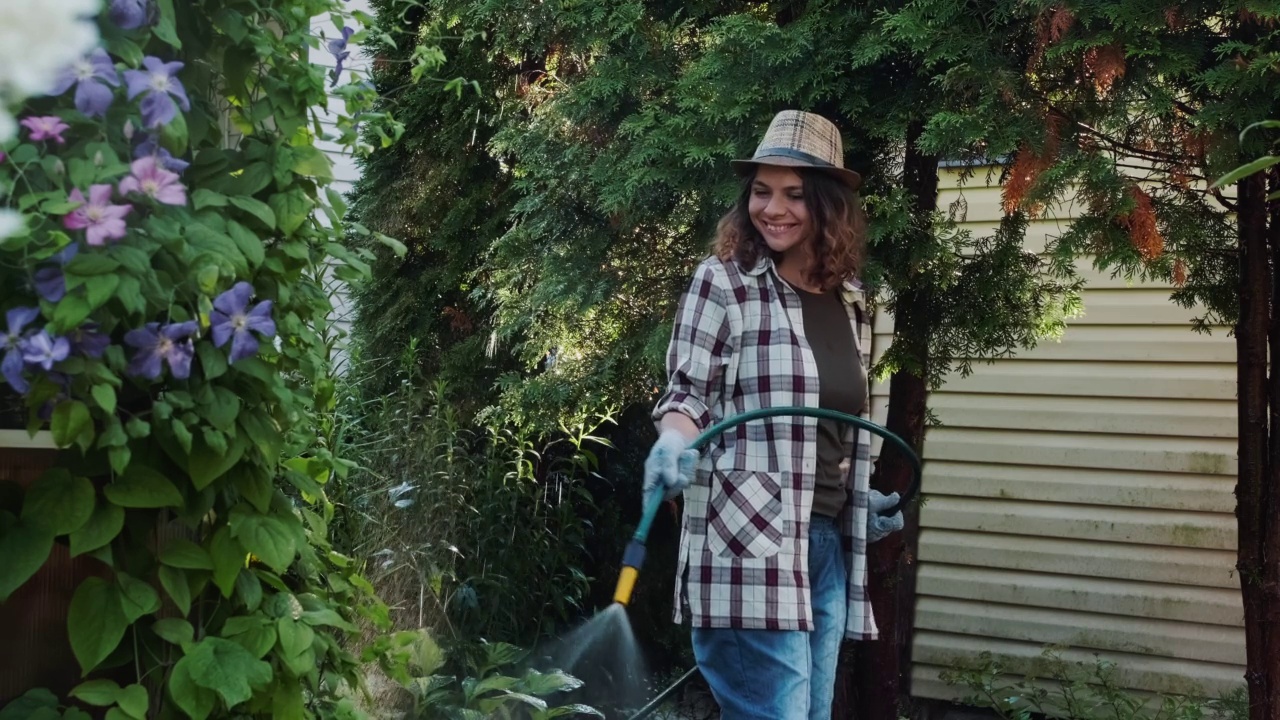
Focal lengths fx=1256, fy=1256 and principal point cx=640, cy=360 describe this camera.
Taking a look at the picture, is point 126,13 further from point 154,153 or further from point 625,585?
point 625,585

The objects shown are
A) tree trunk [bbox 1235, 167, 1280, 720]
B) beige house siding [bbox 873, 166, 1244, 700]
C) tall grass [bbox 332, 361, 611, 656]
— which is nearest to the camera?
tree trunk [bbox 1235, 167, 1280, 720]

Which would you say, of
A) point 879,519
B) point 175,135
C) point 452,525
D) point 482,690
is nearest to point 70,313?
point 175,135

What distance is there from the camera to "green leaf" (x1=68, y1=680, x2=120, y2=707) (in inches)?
69.2

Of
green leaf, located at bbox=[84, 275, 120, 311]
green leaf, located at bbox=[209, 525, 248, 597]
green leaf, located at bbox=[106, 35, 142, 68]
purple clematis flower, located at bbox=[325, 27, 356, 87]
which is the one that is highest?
purple clematis flower, located at bbox=[325, 27, 356, 87]

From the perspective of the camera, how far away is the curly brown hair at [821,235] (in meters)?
2.71

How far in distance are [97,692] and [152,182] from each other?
2.38ft

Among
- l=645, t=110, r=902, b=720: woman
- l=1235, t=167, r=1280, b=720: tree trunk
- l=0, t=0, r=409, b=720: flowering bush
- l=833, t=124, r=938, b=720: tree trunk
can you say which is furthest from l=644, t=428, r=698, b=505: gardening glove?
l=1235, t=167, r=1280, b=720: tree trunk

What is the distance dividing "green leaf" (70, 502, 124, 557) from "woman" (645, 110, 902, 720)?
37.9 inches

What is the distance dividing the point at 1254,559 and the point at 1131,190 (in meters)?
1.09

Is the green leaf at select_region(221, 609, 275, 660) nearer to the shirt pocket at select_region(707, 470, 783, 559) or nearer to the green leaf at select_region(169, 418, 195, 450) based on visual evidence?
the green leaf at select_region(169, 418, 195, 450)

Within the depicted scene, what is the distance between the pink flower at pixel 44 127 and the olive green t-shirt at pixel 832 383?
1.56 m

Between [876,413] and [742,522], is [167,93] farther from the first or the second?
[876,413]

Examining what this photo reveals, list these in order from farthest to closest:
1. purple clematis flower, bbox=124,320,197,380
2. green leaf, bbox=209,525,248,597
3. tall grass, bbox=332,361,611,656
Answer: tall grass, bbox=332,361,611,656 < green leaf, bbox=209,525,248,597 < purple clematis flower, bbox=124,320,197,380

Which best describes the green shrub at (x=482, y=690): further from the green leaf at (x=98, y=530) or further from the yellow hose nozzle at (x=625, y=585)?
the green leaf at (x=98, y=530)
